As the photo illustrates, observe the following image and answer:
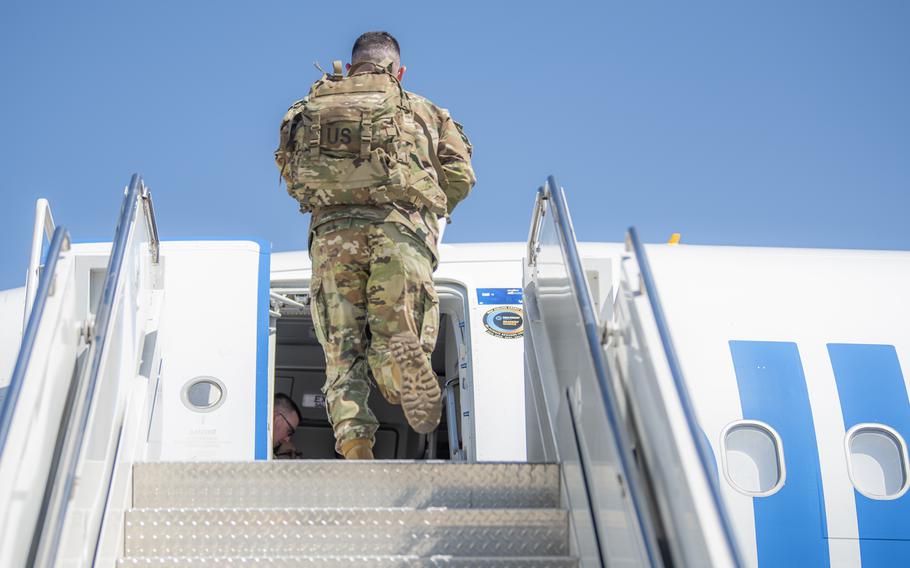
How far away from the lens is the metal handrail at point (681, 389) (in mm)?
2684

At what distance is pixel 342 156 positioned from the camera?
4824 mm

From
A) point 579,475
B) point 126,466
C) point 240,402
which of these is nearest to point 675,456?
point 579,475

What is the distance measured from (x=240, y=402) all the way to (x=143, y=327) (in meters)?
2.54

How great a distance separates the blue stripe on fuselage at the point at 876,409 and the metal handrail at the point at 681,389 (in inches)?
112

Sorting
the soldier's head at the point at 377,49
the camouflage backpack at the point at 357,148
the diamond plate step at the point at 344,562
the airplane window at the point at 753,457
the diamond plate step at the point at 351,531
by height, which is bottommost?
the diamond plate step at the point at 344,562

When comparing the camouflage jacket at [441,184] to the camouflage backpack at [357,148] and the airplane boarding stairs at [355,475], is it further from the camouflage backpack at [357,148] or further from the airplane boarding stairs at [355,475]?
the airplane boarding stairs at [355,475]

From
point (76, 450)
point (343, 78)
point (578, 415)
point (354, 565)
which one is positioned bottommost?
point (354, 565)

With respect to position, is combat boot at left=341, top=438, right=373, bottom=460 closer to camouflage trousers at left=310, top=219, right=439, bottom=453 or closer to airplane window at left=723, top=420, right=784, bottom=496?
camouflage trousers at left=310, top=219, right=439, bottom=453

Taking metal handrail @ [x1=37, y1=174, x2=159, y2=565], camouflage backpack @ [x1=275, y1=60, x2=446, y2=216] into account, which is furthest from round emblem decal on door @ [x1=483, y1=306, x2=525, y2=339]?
metal handrail @ [x1=37, y1=174, x2=159, y2=565]

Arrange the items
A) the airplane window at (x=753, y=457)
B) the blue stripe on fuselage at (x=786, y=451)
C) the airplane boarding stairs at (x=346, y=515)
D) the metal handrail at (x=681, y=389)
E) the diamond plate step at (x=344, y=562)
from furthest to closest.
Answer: the airplane window at (x=753, y=457) → the blue stripe on fuselage at (x=786, y=451) → the airplane boarding stairs at (x=346, y=515) → the diamond plate step at (x=344, y=562) → the metal handrail at (x=681, y=389)

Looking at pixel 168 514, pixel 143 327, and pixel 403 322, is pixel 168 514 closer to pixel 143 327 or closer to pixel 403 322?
pixel 143 327

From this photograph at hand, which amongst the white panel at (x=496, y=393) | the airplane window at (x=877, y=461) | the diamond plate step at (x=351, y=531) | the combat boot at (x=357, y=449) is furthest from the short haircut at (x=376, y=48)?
the airplane window at (x=877, y=461)

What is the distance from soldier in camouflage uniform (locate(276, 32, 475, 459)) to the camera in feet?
15.7

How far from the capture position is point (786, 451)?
550 cm
